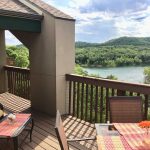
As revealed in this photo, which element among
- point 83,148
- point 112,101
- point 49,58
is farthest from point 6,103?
point 112,101

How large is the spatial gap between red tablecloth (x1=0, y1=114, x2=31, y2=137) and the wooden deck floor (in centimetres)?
38

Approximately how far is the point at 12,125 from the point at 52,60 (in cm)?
218

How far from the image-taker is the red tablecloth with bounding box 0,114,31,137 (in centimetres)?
356

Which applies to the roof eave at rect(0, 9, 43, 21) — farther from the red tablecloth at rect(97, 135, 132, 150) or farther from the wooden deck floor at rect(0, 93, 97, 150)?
the red tablecloth at rect(97, 135, 132, 150)

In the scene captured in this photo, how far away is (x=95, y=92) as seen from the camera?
5379 mm

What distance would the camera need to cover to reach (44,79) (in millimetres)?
5984

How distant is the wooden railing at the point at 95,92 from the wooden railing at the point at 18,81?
1.91m

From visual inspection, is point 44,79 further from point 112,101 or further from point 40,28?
point 112,101

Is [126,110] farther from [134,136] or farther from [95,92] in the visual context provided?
[95,92]

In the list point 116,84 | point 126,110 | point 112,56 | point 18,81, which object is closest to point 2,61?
point 18,81

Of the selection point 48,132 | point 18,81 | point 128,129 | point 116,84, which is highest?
point 116,84

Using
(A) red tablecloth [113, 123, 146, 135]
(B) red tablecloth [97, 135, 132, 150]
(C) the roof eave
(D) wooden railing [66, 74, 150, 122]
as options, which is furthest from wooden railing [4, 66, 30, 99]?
(B) red tablecloth [97, 135, 132, 150]

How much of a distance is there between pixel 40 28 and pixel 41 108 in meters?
2.01

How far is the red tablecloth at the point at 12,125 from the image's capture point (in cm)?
356
